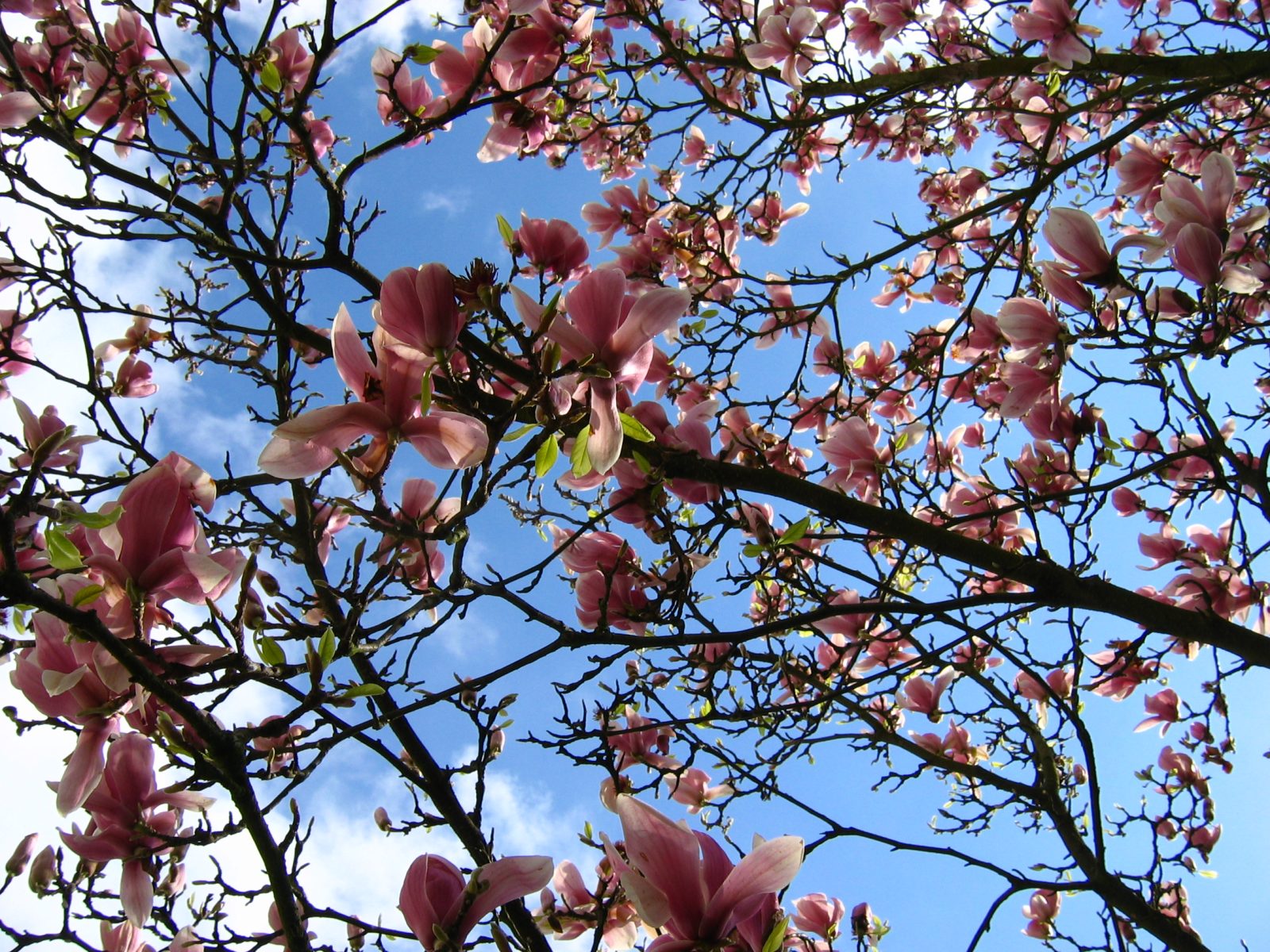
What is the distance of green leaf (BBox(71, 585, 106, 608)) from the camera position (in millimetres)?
1142

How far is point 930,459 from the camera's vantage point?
149 inches

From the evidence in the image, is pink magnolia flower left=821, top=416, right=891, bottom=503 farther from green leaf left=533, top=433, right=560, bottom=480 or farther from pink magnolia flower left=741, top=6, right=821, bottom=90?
pink magnolia flower left=741, top=6, right=821, bottom=90

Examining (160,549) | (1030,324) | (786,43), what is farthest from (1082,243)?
(160,549)

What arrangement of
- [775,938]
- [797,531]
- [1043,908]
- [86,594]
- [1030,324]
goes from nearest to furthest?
[775,938] < [86,594] < [797,531] < [1030,324] < [1043,908]

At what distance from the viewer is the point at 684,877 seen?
1015mm

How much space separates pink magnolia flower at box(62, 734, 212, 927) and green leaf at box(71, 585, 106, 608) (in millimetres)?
375

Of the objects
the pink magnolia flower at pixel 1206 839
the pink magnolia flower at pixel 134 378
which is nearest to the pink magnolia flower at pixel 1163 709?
the pink magnolia flower at pixel 1206 839

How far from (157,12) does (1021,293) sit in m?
3.37

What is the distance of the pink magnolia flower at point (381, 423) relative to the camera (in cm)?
122

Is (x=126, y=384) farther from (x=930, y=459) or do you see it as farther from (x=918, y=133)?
(x=918, y=133)

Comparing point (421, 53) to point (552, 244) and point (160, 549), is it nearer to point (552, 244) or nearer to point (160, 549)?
point (552, 244)

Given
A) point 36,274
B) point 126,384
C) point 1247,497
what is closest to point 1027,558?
point 1247,497

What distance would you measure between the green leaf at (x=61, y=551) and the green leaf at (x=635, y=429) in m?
0.86

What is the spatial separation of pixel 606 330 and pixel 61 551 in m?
0.88
